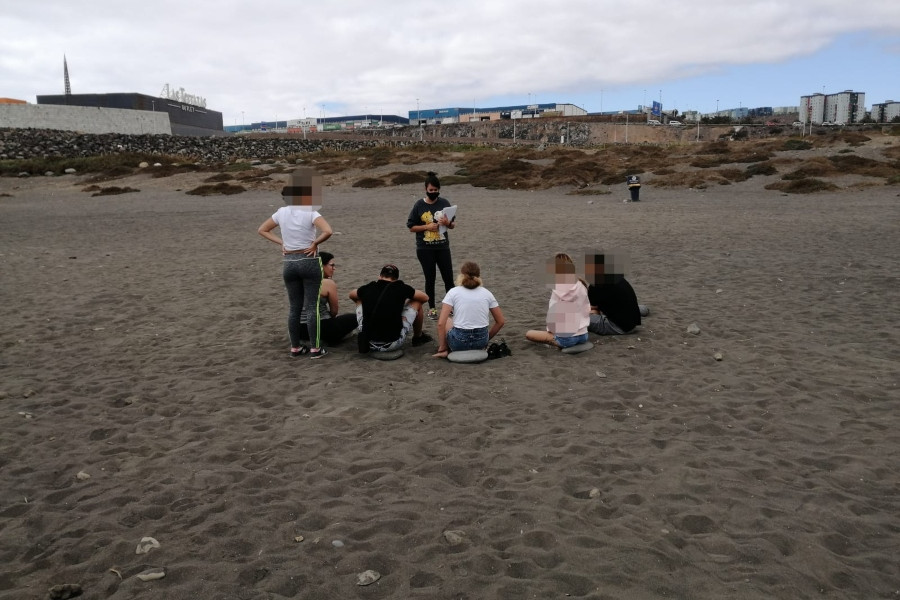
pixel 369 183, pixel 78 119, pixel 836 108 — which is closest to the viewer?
pixel 369 183

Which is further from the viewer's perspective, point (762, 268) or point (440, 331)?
point (762, 268)

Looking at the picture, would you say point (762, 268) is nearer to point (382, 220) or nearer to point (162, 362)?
point (162, 362)

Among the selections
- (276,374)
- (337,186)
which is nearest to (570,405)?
(276,374)

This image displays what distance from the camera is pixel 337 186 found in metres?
33.4

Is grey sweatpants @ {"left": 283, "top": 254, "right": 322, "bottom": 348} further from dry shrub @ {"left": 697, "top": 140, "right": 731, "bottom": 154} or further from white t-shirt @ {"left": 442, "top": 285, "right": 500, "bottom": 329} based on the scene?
dry shrub @ {"left": 697, "top": 140, "right": 731, "bottom": 154}

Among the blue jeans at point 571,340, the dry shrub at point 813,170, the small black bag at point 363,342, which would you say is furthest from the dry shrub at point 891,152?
the small black bag at point 363,342

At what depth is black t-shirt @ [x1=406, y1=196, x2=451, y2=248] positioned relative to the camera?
8.34 m

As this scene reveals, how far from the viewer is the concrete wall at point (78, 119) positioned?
2213 inches

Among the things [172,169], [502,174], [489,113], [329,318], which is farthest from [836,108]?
[329,318]

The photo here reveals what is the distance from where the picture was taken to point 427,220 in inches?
330

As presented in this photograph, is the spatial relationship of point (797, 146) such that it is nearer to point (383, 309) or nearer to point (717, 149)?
point (717, 149)

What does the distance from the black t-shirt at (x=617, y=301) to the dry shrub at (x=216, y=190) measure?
Result: 26.6 m

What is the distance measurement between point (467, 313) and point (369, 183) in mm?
27022

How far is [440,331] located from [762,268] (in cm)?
739
